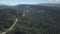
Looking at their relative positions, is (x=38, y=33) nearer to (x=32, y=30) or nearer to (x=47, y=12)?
(x=32, y=30)

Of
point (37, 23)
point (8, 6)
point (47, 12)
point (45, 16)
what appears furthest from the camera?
point (8, 6)

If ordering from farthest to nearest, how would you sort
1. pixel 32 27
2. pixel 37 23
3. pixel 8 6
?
1. pixel 8 6
2. pixel 37 23
3. pixel 32 27

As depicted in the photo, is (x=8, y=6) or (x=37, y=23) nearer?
(x=37, y=23)

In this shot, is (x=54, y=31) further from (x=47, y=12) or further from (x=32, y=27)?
(x=47, y=12)

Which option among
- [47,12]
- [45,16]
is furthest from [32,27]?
[47,12]

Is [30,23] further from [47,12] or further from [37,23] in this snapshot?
[47,12]

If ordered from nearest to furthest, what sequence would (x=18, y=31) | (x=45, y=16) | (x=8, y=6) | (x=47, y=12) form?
1. (x=18, y=31)
2. (x=45, y=16)
3. (x=47, y=12)
4. (x=8, y=6)

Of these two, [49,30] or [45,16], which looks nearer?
[49,30]

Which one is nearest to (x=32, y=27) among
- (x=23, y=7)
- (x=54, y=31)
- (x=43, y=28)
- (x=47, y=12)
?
(x=43, y=28)

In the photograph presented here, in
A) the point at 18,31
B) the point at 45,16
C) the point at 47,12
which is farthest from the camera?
the point at 47,12
